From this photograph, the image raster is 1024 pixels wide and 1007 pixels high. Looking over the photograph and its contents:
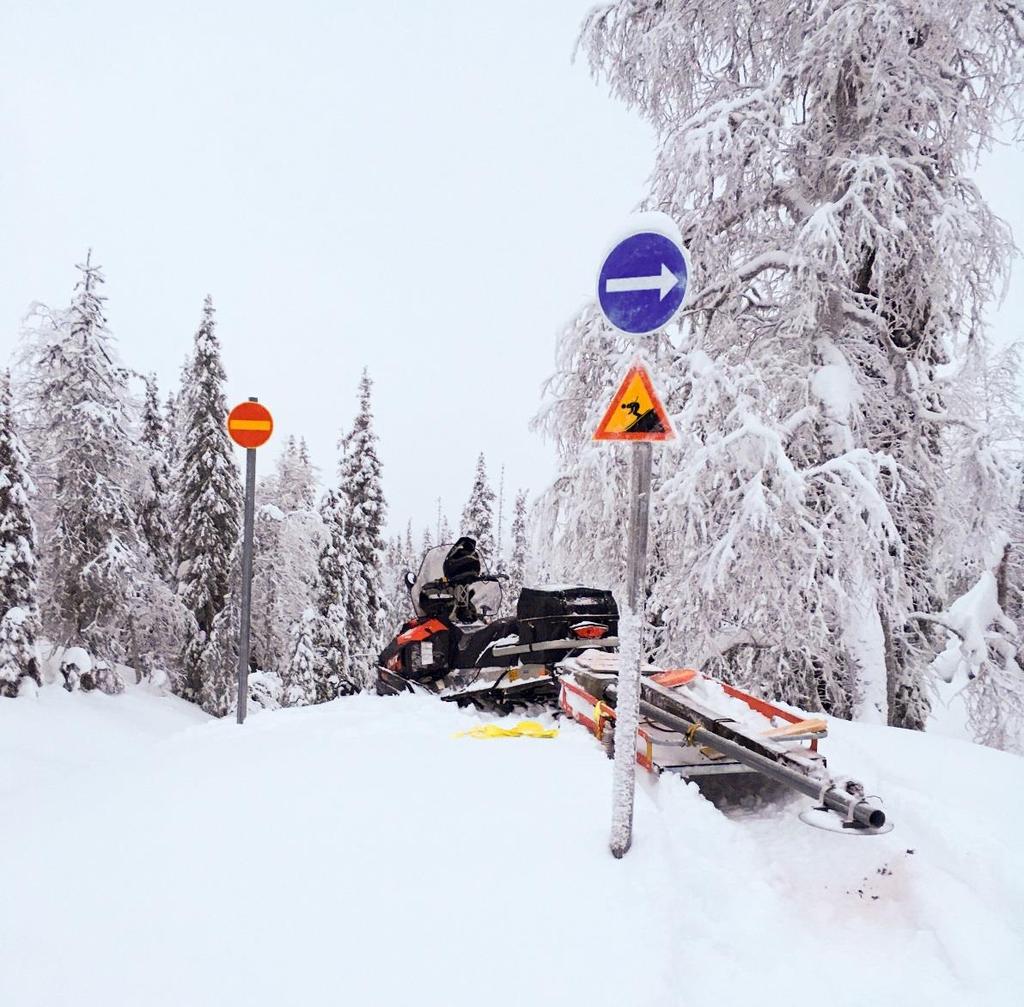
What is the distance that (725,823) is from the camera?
3648 millimetres

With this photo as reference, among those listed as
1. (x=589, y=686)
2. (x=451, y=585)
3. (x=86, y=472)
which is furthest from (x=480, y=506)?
(x=589, y=686)

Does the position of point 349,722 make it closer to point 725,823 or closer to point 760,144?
point 725,823

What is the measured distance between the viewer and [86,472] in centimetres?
1991

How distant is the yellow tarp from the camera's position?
487cm

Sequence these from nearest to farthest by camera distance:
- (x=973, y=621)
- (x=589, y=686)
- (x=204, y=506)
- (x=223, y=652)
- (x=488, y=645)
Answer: (x=589, y=686) → (x=488, y=645) → (x=973, y=621) → (x=204, y=506) → (x=223, y=652)

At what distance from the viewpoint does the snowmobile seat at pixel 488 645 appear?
676 centimetres

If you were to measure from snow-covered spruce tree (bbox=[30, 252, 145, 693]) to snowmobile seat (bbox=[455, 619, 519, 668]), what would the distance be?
16719 mm

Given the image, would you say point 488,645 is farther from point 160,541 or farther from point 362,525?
point 160,541

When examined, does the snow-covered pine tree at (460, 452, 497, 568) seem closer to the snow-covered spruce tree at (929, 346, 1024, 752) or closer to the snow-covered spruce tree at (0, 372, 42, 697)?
the snow-covered spruce tree at (0, 372, 42, 697)

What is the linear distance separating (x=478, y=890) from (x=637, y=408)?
215 centimetres

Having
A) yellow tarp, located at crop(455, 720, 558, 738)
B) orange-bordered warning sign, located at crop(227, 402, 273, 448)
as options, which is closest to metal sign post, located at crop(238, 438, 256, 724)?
orange-bordered warning sign, located at crop(227, 402, 273, 448)

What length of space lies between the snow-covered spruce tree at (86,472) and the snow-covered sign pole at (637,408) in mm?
20383

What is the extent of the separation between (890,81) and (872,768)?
7018mm

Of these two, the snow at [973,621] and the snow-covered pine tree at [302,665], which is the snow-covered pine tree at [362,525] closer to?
the snow-covered pine tree at [302,665]
